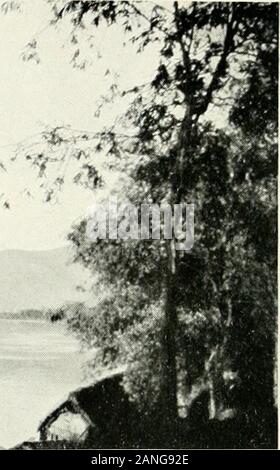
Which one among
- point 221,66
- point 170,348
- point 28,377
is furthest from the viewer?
point 221,66

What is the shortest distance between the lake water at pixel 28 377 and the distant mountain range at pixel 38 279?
0.43ft

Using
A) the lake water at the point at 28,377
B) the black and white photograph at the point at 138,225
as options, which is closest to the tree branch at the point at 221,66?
the black and white photograph at the point at 138,225

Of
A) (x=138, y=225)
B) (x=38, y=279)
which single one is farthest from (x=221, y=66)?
(x=38, y=279)

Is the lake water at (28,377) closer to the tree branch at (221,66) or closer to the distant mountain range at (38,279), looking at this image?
the distant mountain range at (38,279)

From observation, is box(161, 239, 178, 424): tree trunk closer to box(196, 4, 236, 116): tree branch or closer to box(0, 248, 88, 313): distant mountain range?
box(0, 248, 88, 313): distant mountain range

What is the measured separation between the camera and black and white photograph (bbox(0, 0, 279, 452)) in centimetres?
347

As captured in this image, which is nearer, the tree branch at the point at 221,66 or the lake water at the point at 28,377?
the lake water at the point at 28,377

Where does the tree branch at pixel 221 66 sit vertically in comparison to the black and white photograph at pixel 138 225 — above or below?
above

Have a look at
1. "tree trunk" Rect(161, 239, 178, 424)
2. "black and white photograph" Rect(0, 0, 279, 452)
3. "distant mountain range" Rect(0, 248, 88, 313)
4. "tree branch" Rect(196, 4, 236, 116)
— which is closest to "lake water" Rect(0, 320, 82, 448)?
"black and white photograph" Rect(0, 0, 279, 452)

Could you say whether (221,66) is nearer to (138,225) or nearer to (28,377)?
(138,225)

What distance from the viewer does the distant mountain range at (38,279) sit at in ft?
11.4

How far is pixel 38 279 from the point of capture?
137 inches

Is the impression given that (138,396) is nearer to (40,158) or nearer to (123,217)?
(123,217)

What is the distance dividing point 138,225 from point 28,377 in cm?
107
